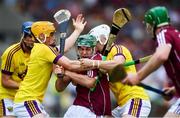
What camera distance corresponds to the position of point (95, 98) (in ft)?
35.7

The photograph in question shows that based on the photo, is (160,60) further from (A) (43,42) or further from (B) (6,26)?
(B) (6,26)

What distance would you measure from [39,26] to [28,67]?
57 centimetres

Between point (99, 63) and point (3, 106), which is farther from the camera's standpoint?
point (3, 106)

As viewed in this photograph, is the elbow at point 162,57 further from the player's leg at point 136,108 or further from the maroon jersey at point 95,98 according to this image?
the player's leg at point 136,108

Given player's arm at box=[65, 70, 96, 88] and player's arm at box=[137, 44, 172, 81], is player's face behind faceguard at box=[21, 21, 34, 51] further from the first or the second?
player's arm at box=[137, 44, 172, 81]

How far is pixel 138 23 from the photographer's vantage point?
22.2m

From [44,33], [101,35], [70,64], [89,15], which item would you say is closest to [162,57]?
[70,64]

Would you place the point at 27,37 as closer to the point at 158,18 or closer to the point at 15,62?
the point at 15,62

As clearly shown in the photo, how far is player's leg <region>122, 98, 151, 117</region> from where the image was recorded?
444 inches

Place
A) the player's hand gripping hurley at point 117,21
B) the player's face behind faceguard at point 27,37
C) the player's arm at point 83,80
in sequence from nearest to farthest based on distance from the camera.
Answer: the player's arm at point 83,80, the player's hand gripping hurley at point 117,21, the player's face behind faceguard at point 27,37

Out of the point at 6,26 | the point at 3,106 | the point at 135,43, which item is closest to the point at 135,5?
the point at 135,43

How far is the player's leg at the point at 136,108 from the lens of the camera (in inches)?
444

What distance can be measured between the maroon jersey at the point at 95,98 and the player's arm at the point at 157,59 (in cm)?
120

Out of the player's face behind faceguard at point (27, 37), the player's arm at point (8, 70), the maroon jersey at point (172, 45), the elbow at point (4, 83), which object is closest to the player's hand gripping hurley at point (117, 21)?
the player's face behind faceguard at point (27, 37)
